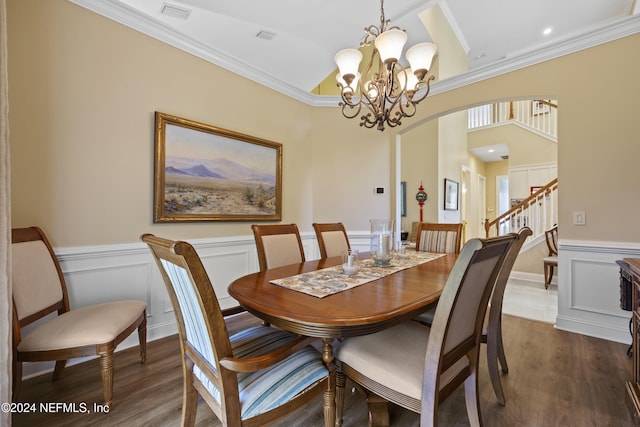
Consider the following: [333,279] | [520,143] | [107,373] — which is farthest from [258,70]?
[520,143]

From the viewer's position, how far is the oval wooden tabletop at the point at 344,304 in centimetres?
100

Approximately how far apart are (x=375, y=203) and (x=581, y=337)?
2.49 metres

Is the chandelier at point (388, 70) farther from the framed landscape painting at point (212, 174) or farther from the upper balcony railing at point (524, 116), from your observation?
the upper balcony railing at point (524, 116)

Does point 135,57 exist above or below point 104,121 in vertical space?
above

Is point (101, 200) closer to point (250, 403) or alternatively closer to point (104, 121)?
point (104, 121)

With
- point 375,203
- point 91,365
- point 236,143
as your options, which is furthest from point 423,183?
point 91,365

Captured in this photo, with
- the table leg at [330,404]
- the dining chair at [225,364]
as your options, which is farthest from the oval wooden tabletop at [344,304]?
the table leg at [330,404]

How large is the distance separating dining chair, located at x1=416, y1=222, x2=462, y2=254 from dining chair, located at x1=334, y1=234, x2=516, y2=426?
1382mm

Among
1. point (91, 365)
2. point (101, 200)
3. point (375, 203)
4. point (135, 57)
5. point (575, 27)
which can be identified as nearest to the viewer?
point (91, 365)

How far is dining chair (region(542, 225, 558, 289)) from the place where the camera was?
13.0 ft

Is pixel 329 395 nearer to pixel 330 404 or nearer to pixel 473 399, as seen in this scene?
pixel 330 404

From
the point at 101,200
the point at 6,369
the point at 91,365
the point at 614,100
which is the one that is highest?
the point at 614,100

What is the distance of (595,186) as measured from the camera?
2473mm

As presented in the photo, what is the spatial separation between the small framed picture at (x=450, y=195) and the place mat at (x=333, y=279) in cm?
359
